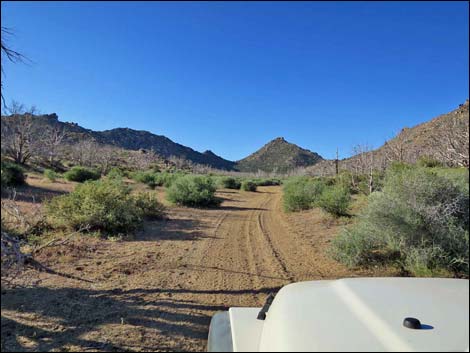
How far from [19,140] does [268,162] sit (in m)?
112

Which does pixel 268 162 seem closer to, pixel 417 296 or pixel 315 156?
pixel 315 156

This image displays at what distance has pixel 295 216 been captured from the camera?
13.8 meters

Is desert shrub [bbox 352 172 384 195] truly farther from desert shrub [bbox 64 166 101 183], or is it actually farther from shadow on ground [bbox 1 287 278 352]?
desert shrub [bbox 64 166 101 183]

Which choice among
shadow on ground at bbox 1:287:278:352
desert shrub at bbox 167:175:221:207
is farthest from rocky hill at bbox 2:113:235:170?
shadow on ground at bbox 1:287:278:352

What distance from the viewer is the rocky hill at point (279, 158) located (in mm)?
106688

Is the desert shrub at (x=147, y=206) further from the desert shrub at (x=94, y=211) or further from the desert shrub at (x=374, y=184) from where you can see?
the desert shrub at (x=374, y=184)

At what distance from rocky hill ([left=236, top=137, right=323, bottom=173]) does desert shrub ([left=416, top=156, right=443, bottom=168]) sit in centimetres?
9463

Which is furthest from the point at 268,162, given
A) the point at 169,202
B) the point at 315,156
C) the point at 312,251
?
the point at 312,251

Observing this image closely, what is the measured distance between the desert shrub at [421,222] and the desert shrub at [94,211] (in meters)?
6.60

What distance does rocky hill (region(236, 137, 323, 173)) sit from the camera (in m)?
107

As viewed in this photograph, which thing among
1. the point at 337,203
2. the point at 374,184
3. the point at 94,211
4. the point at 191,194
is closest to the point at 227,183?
the point at 191,194

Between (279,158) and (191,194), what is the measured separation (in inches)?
3875

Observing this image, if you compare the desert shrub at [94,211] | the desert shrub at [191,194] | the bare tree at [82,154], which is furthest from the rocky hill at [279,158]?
the desert shrub at [94,211]

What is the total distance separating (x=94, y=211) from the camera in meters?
8.70
